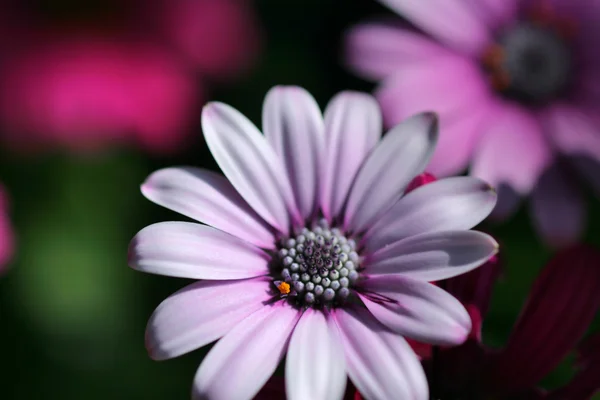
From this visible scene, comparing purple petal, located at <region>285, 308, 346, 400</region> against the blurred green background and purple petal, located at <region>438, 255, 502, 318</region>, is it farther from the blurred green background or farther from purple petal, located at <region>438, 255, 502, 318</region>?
the blurred green background

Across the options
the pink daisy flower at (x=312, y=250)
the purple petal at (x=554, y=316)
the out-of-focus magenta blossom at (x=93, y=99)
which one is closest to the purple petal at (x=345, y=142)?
the pink daisy flower at (x=312, y=250)

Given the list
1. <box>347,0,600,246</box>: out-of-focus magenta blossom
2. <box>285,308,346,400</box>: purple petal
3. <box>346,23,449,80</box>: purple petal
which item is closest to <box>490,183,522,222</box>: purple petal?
<box>347,0,600,246</box>: out-of-focus magenta blossom

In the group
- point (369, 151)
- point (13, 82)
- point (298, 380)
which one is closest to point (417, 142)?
point (369, 151)

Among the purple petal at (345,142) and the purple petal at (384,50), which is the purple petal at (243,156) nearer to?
the purple petal at (345,142)

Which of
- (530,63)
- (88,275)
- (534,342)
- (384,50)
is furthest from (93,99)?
(534,342)

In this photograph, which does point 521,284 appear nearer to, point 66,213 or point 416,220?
point 416,220

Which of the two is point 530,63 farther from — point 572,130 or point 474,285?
point 474,285
